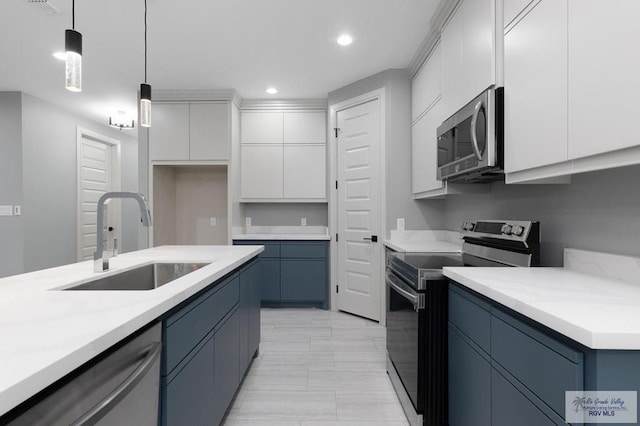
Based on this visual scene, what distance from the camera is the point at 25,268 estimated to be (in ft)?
13.1

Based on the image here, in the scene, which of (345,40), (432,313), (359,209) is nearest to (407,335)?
(432,313)

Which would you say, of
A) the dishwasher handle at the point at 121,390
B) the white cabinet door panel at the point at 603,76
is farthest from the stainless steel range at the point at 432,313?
the dishwasher handle at the point at 121,390

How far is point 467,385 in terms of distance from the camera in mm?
1358

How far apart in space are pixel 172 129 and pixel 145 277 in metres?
2.64

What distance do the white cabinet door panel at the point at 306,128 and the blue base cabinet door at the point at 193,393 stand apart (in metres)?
3.15

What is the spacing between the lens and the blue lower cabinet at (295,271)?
13.1 feet

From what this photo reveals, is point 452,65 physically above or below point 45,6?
below

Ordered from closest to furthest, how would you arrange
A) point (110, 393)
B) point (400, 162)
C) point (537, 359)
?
point (110, 393)
point (537, 359)
point (400, 162)

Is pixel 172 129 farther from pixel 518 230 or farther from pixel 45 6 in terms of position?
pixel 518 230

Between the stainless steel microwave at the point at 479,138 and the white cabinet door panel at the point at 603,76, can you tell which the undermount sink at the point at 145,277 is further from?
the white cabinet door panel at the point at 603,76

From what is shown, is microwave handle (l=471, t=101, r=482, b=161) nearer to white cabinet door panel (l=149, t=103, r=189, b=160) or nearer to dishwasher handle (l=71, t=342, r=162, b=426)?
dishwasher handle (l=71, t=342, r=162, b=426)

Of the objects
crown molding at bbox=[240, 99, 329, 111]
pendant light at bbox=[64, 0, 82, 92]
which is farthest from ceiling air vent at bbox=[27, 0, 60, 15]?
crown molding at bbox=[240, 99, 329, 111]

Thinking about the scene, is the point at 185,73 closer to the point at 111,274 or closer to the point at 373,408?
the point at 111,274

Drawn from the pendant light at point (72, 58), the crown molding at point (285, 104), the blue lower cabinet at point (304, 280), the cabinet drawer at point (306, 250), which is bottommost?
the blue lower cabinet at point (304, 280)
